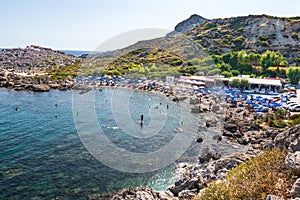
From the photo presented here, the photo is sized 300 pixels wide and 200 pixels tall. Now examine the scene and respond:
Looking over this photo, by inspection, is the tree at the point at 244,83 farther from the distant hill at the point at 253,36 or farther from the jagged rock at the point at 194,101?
the distant hill at the point at 253,36

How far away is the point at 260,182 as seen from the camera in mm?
7922

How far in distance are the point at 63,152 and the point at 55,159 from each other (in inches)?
62.0

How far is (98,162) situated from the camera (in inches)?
811

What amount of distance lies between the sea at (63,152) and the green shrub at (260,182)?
8886 millimetres

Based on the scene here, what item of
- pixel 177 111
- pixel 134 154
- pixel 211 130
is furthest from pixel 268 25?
pixel 134 154

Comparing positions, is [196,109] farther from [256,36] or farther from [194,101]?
[256,36]

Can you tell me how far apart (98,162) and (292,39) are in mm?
86365

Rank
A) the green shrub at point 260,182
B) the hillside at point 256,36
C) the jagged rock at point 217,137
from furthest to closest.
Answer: the hillside at point 256,36 → the jagged rock at point 217,137 → the green shrub at point 260,182

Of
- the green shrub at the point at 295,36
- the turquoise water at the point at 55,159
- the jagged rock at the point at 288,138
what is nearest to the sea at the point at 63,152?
the turquoise water at the point at 55,159

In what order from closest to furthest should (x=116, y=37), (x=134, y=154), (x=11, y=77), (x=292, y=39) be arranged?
(x=116, y=37) < (x=134, y=154) < (x=11, y=77) < (x=292, y=39)

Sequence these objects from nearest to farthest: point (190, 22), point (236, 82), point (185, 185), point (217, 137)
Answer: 1. point (185, 185)
2. point (217, 137)
3. point (236, 82)
4. point (190, 22)

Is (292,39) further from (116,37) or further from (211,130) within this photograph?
(116,37)

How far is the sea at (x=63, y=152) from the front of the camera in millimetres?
16391

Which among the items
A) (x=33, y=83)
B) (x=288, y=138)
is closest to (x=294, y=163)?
(x=288, y=138)
